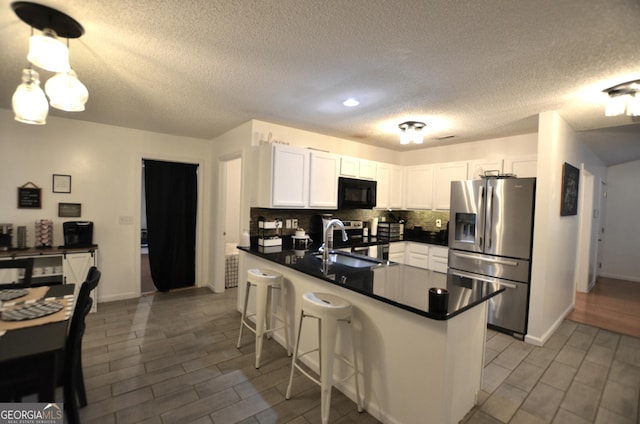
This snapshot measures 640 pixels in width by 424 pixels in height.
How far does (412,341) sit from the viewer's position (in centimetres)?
180

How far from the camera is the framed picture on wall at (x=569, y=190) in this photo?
3297 millimetres

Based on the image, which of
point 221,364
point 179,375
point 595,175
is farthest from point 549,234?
point 179,375

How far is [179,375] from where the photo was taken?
244cm

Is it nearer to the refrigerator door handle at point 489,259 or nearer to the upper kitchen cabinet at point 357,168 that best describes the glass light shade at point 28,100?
the upper kitchen cabinet at point 357,168

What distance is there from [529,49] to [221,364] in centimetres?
338

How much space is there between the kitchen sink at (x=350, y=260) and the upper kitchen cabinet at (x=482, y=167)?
2337mm

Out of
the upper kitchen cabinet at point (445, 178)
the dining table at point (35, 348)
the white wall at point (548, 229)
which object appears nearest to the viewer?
the dining table at point (35, 348)

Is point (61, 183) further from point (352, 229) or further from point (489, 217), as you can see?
point (489, 217)

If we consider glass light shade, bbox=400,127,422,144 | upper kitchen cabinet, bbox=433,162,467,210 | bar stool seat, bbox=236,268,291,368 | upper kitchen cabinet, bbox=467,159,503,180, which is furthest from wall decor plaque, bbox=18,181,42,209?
upper kitchen cabinet, bbox=467,159,503,180

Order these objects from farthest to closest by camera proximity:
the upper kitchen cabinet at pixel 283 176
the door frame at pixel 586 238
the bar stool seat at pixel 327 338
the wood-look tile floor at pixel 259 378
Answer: the door frame at pixel 586 238 < the upper kitchen cabinet at pixel 283 176 < the wood-look tile floor at pixel 259 378 < the bar stool seat at pixel 327 338

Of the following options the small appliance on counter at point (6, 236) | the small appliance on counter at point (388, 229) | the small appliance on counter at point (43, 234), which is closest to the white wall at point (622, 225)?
the small appliance on counter at point (388, 229)

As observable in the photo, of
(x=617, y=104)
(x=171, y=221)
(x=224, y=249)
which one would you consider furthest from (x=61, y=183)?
(x=617, y=104)

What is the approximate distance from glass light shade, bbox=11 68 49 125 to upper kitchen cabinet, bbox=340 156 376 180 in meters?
3.13

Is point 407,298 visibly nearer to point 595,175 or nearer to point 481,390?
point 481,390
